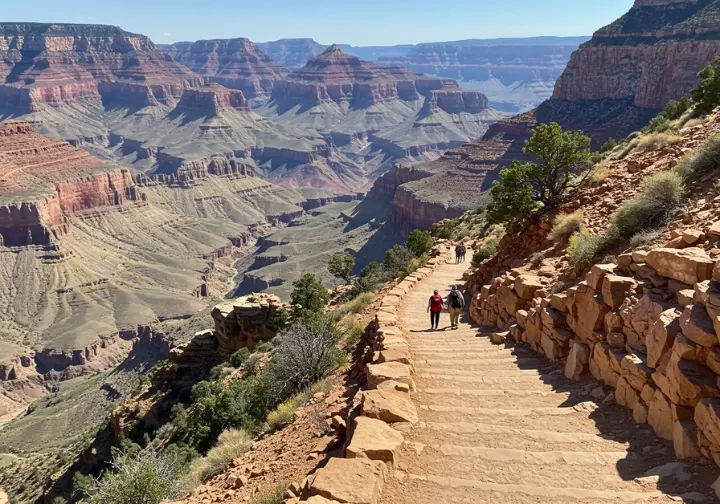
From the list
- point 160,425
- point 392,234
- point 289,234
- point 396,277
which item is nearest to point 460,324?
point 396,277

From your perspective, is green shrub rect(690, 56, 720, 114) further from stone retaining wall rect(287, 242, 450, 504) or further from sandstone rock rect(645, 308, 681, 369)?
sandstone rock rect(645, 308, 681, 369)

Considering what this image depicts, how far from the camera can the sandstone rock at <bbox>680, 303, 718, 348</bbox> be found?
7941 mm

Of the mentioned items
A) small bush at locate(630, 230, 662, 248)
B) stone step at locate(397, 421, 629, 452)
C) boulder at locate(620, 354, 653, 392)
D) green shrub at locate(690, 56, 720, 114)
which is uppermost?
green shrub at locate(690, 56, 720, 114)

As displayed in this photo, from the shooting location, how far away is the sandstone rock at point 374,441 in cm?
861

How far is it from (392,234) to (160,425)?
101 meters

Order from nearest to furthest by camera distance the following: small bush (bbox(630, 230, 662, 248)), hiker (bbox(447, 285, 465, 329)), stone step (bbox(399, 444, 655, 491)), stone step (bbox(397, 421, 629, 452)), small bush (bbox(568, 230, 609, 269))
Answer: stone step (bbox(399, 444, 655, 491)) < stone step (bbox(397, 421, 629, 452)) < small bush (bbox(630, 230, 662, 248)) < small bush (bbox(568, 230, 609, 269)) < hiker (bbox(447, 285, 465, 329))

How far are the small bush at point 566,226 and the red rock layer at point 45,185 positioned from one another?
404ft

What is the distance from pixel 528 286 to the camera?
15.1 metres

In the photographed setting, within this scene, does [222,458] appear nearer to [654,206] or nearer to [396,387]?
[396,387]

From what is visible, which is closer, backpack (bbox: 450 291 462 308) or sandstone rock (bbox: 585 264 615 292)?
sandstone rock (bbox: 585 264 615 292)

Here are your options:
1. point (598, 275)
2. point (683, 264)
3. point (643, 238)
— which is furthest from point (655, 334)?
point (643, 238)

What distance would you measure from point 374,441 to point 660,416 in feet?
14.1

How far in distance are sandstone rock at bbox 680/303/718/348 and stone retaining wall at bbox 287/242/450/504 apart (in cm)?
452

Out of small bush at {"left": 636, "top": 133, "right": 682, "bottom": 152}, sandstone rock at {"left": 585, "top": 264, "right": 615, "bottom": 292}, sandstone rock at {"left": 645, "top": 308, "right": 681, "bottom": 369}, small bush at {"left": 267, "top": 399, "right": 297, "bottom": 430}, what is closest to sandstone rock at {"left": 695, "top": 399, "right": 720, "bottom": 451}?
sandstone rock at {"left": 645, "top": 308, "right": 681, "bottom": 369}
